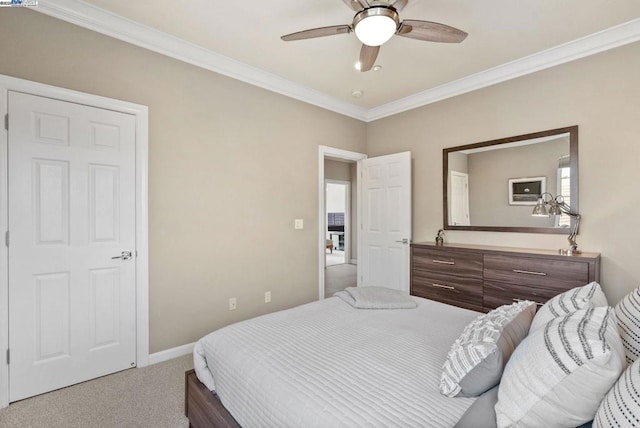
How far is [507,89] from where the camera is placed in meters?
3.13

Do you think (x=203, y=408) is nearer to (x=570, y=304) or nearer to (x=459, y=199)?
(x=570, y=304)

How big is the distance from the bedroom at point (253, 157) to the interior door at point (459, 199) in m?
0.15

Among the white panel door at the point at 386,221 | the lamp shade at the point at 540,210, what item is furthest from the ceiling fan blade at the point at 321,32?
the lamp shade at the point at 540,210

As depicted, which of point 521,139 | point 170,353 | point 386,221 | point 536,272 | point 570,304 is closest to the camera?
point 570,304

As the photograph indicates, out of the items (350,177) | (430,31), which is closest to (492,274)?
(430,31)

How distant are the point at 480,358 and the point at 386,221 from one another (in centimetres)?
298

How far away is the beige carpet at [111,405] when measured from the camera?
1.85 meters

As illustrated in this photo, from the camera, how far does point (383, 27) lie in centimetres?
178

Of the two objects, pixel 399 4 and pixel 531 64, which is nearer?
pixel 399 4

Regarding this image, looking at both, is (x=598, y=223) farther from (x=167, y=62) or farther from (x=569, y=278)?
(x=167, y=62)

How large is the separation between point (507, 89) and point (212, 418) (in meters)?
3.70

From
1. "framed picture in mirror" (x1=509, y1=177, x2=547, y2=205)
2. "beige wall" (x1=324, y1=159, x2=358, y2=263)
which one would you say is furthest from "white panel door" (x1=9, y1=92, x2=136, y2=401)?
"beige wall" (x1=324, y1=159, x2=358, y2=263)

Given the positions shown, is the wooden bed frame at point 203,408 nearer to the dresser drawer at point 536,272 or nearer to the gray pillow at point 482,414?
the gray pillow at point 482,414

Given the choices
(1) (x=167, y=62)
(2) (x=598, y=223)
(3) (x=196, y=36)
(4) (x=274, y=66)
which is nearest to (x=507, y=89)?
(2) (x=598, y=223)
